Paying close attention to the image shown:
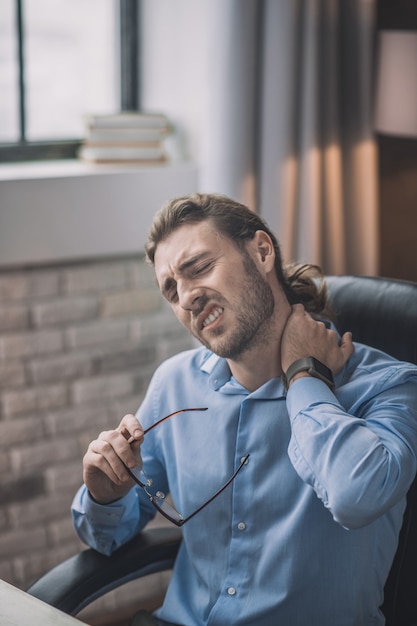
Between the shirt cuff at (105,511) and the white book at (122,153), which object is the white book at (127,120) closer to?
the white book at (122,153)

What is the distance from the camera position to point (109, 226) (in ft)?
8.46

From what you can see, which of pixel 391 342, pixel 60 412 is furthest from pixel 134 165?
pixel 391 342

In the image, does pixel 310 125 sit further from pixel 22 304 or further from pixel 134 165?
pixel 22 304

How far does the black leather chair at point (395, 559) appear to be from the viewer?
64.1 inches

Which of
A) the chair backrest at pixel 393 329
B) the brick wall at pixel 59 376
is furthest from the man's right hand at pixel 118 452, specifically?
the brick wall at pixel 59 376

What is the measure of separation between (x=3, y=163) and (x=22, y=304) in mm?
449

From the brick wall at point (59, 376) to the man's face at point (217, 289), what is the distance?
3.07ft

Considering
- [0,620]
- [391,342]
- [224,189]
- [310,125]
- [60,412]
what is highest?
[310,125]

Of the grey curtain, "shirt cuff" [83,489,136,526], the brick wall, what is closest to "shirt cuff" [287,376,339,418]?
"shirt cuff" [83,489,136,526]

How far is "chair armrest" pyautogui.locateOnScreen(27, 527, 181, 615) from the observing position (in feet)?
5.23

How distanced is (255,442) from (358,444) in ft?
0.96

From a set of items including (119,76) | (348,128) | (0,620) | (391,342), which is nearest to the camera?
(0,620)

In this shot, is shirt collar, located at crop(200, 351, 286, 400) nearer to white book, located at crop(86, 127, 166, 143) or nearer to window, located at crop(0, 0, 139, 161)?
white book, located at crop(86, 127, 166, 143)

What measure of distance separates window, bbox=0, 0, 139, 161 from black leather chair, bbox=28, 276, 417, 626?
4.00 feet
